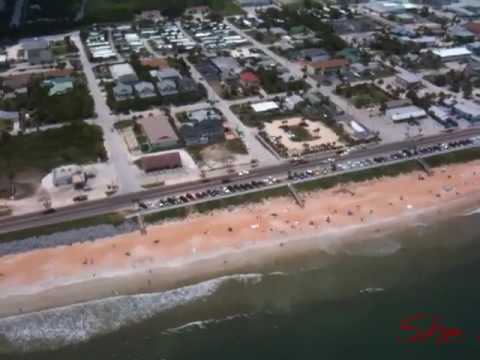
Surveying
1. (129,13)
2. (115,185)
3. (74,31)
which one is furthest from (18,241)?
(129,13)

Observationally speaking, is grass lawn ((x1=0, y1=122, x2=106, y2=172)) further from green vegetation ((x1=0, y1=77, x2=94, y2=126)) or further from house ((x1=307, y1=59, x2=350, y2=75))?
house ((x1=307, y1=59, x2=350, y2=75))

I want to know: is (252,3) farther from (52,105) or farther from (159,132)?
(159,132)

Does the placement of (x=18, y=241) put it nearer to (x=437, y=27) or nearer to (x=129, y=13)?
(x=129, y=13)

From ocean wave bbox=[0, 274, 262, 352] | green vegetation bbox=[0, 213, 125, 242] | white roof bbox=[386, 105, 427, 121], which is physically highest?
green vegetation bbox=[0, 213, 125, 242]

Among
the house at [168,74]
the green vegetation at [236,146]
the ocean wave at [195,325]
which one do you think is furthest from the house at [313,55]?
the ocean wave at [195,325]

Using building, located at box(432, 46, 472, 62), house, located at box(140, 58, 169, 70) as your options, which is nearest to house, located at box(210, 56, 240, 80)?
house, located at box(140, 58, 169, 70)

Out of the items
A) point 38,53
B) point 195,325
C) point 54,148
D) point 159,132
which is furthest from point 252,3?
point 195,325
